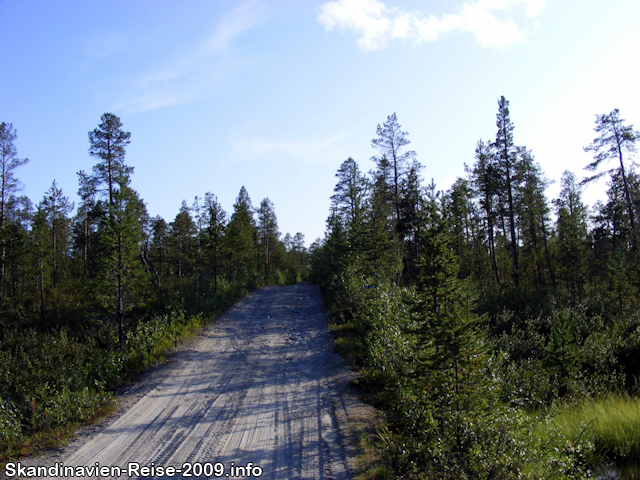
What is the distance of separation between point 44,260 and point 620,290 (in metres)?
39.8

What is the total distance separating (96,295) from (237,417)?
9341 mm

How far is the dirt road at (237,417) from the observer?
5.99 meters

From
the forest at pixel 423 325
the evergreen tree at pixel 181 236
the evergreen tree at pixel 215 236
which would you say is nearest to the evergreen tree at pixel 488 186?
the forest at pixel 423 325

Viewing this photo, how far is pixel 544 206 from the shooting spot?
37.2 meters

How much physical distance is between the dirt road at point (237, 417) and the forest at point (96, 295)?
979 millimetres

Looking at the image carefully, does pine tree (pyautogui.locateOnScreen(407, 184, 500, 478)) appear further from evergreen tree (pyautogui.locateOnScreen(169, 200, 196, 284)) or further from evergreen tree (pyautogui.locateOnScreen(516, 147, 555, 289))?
evergreen tree (pyautogui.locateOnScreen(169, 200, 196, 284))

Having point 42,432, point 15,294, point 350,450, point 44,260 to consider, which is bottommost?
point 350,450

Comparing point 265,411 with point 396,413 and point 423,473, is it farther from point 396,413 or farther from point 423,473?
point 423,473

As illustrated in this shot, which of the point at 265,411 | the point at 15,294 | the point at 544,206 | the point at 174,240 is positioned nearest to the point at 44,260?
the point at 15,294

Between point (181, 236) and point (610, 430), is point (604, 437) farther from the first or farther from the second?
point (181, 236)

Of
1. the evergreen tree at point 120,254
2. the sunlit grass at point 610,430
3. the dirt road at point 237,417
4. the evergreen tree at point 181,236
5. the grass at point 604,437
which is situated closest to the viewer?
the dirt road at point 237,417

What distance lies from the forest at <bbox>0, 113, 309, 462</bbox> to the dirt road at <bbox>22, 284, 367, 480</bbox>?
979mm

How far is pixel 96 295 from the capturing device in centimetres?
1389

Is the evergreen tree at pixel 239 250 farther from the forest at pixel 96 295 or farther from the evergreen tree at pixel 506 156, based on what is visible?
the evergreen tree at pixel 506 156
